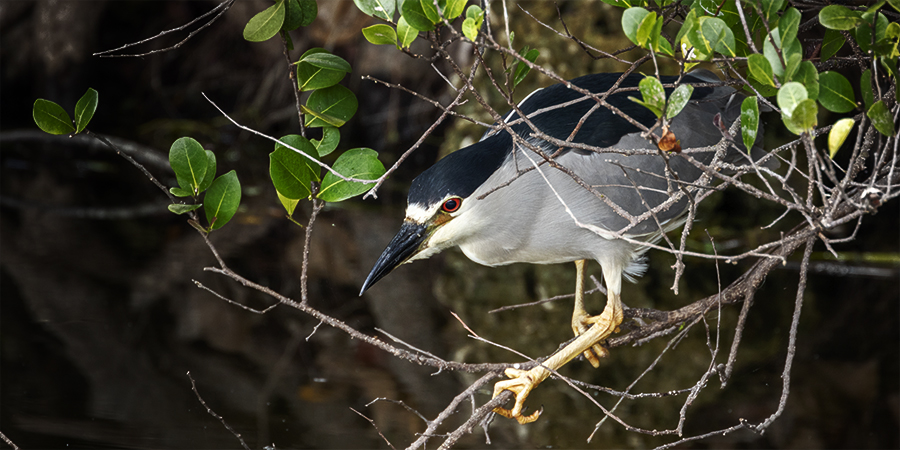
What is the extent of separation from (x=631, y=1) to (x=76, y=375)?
6.43ft

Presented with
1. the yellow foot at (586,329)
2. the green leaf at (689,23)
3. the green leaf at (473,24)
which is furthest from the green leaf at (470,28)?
the yellow foot at (586,329)

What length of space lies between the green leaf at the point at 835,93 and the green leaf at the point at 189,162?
77cm

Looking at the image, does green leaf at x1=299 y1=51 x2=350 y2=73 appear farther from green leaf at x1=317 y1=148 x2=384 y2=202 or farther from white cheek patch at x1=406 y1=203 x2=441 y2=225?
white cheek patch at x1=406 y1=203 x2=441 y2=225

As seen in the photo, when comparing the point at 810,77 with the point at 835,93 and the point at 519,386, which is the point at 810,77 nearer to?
the point at 835,93

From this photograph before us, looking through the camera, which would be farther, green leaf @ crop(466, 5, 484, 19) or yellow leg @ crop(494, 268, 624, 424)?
yellow leg @ crop(494, 268, 624, 424)

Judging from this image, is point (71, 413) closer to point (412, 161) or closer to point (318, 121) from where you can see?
point (318, 121)

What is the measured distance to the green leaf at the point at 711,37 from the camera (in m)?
0.84

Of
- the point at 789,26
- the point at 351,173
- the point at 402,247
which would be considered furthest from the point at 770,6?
the point at 402,247

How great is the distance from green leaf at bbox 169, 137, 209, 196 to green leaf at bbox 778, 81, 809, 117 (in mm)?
717

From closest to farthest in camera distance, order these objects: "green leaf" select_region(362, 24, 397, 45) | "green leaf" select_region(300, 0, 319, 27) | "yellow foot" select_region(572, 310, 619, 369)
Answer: "green leaf" select_region(362, 24, 397, 45), "green leaf" select_region(300, 0, 319, 27), "yellow foot" select_region(572, 310, 619, 369)

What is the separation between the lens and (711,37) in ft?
2.78

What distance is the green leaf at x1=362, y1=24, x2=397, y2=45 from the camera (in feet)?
3.09

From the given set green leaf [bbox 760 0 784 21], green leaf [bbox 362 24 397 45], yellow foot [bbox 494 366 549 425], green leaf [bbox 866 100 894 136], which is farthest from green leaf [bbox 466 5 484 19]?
yellow foot [bbox 494 366 549 425]

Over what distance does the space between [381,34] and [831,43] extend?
24.0 inches
